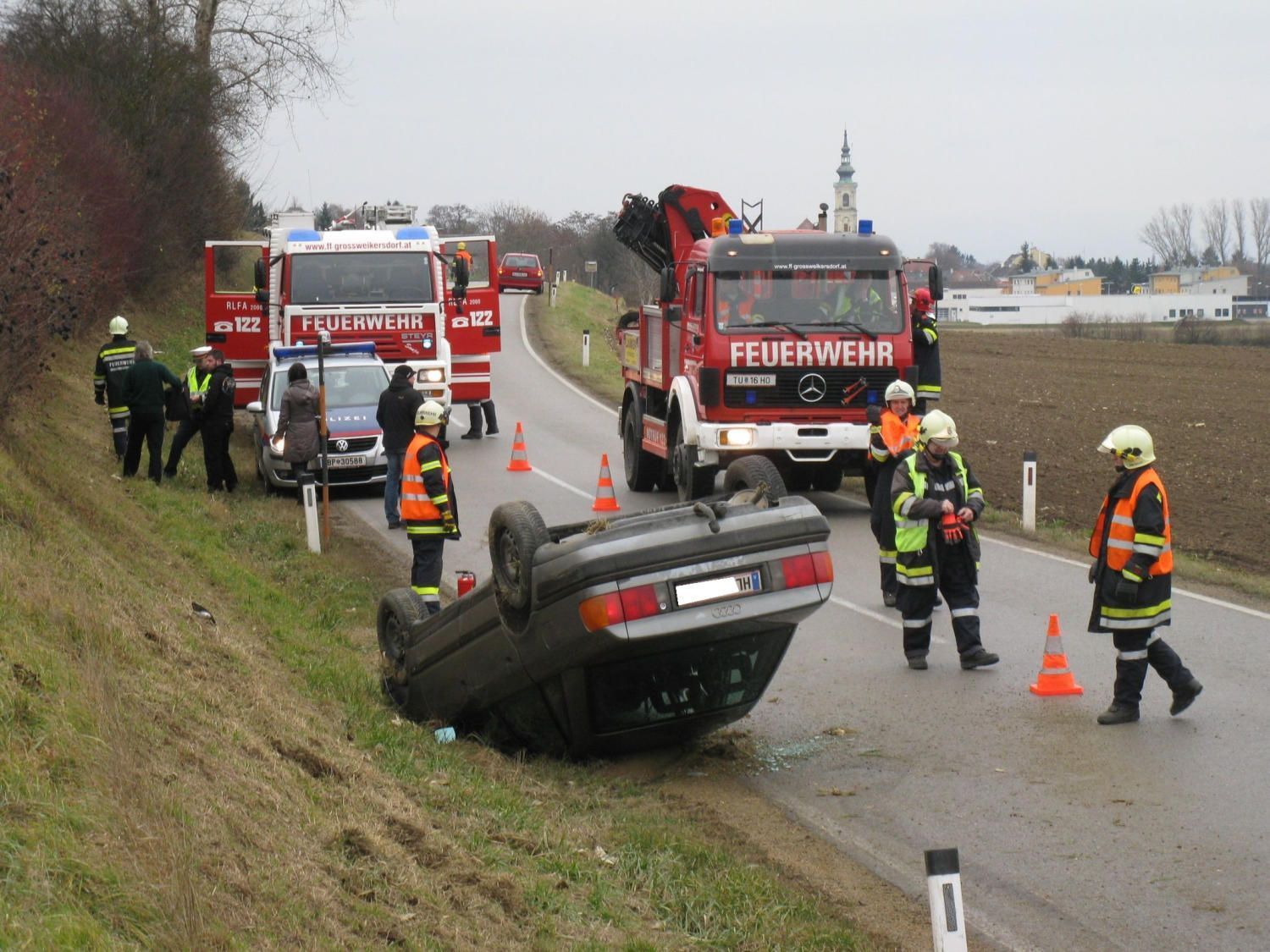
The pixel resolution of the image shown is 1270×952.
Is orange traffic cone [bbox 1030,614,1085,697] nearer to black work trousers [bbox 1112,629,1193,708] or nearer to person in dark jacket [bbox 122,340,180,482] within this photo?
black work trousers [bbox 1112,629,1193,708]

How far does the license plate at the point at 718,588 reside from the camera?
280 inches

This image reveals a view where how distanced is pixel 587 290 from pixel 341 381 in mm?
53364

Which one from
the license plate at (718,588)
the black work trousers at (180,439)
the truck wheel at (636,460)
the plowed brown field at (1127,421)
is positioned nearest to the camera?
the license plate at (718,588)

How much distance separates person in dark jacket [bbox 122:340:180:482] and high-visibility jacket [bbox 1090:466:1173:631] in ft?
38.3

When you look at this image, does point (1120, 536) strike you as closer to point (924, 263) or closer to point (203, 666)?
point (203, 666)

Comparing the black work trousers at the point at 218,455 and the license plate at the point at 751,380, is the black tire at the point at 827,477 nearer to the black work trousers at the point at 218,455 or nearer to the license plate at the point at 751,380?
the license plate at the point at 751,380

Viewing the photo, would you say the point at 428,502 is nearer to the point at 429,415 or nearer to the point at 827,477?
the point at 429,415

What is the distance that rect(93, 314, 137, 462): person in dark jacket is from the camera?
1800 cm

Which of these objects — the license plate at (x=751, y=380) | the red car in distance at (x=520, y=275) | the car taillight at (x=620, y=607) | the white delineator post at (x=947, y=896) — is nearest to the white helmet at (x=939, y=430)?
the car taillight at (x=620, y=607)

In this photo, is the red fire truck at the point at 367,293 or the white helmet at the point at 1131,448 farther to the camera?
the red fire truck at the point at 367,293

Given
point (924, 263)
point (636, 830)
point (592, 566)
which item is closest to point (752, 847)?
point (636, 830)

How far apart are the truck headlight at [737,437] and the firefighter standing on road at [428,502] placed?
591 centimetres

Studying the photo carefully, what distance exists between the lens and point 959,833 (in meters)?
7.02

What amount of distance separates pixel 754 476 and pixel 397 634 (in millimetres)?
2531
